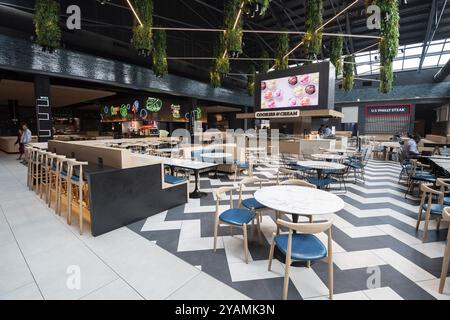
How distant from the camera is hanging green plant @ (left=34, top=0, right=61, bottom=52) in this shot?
4.94 metres

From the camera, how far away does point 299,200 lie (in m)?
2.28

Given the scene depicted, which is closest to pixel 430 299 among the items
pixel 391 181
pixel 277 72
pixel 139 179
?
pixel 139 179

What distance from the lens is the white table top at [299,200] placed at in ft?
6.65

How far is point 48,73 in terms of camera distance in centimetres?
751

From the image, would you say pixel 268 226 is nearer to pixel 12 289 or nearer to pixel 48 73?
pixel 12 289

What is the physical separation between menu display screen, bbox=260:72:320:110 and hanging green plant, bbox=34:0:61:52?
7045 mm

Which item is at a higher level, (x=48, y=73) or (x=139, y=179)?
(x=48, y=73)

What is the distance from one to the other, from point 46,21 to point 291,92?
300 inches

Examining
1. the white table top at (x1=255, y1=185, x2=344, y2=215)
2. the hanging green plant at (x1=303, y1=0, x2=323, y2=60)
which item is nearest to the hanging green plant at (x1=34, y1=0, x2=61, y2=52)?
the white table top at (x1=255, y1=185, x2=344, y2=215)

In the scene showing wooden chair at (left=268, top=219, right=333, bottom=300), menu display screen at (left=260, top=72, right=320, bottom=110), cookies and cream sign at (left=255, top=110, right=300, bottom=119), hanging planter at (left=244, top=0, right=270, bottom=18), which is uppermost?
hanging planter at (left=244, top=0, right=270, bottom=18)

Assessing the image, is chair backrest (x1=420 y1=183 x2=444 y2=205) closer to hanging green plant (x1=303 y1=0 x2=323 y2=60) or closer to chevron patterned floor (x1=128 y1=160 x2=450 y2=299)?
chevron patterned floor (x1=128 y1=160 x2=450 y2=299)

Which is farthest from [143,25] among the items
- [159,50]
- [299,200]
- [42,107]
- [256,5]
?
[299,200]

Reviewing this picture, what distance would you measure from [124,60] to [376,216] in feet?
35.1

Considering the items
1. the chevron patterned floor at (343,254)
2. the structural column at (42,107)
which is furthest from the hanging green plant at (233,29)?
the structural column at (42,107)
